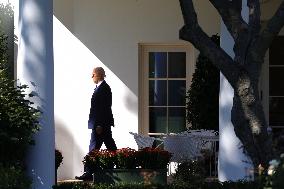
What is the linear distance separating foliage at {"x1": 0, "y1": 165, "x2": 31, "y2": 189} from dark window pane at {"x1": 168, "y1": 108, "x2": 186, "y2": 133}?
590 centimetres

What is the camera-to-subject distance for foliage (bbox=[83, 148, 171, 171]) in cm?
1010

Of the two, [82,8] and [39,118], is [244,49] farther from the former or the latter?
[82,8]

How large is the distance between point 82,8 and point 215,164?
3.89m

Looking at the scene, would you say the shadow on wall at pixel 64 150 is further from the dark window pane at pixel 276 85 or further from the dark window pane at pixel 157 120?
the dark window pane at pixel 276 85

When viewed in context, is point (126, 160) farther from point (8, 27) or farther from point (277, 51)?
point (277, 51)

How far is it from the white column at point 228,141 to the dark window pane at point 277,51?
4456 millimetres

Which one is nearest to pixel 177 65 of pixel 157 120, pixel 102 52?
pixel 157 120

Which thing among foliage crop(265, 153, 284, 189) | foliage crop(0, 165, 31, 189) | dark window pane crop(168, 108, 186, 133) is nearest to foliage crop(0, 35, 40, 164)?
foliage crop(0, 165, 31, 189)

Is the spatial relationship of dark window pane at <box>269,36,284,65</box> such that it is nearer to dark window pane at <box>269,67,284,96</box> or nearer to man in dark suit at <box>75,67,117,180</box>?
Answer: dark window pane at <box>269,67,284,96</box>

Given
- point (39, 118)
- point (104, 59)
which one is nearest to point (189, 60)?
point (104, 59)

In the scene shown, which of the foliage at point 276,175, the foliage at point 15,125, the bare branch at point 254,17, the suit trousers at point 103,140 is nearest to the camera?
the foliage at point 276,175

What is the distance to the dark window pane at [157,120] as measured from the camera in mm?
13984

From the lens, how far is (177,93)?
45.9 feet

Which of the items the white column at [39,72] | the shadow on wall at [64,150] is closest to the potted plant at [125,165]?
the white column at [39,72]
